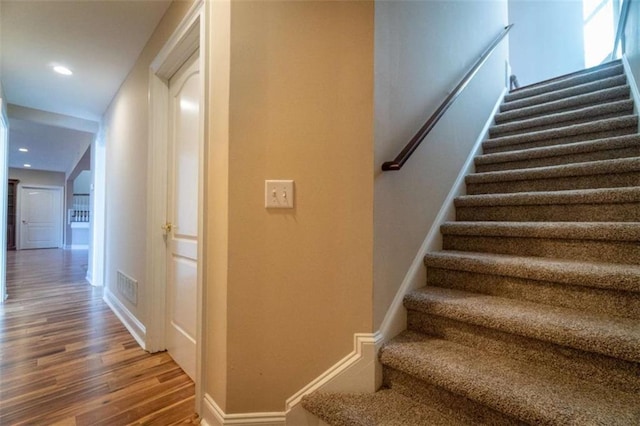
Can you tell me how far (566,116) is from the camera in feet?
7.57

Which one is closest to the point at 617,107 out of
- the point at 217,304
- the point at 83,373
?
the point at 217,304

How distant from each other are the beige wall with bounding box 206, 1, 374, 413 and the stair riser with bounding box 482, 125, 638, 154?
1810 mm

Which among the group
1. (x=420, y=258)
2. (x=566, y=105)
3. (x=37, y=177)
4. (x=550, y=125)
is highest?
(x=37, y=177)

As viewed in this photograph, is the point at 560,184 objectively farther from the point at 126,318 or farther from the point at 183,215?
the point at 126,318

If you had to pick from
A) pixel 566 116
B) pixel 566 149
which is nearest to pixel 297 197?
pixel 566 149

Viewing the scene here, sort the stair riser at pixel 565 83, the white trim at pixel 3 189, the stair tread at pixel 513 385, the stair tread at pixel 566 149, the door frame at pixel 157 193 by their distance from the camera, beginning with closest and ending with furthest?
1. the stair tread at pixel 513 385
2. the stair tread at pixel 566 149
3. the door frame at pixel 157 193
4. the stair riser at pixel 565 83
5. the white trim at pixel 3 189

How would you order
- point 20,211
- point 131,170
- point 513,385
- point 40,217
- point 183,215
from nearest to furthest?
point 513,385, point 183,215, point 131,170, point 20,211, point 40,217

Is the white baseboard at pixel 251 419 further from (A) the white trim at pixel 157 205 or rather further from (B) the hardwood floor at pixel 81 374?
(A) the white trim at pixel 157 205

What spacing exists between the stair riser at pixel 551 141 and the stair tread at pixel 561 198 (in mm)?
758

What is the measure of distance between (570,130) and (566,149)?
285mm

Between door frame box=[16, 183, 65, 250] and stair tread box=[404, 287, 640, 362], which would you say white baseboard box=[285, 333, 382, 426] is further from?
door frame box=[16, 183, 65, 250]

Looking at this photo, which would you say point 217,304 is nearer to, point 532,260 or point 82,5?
point 532,260

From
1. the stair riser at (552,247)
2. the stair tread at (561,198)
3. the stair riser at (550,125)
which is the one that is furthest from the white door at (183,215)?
the stair riser at (550,125)

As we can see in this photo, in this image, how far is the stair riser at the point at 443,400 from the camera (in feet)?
3.15
